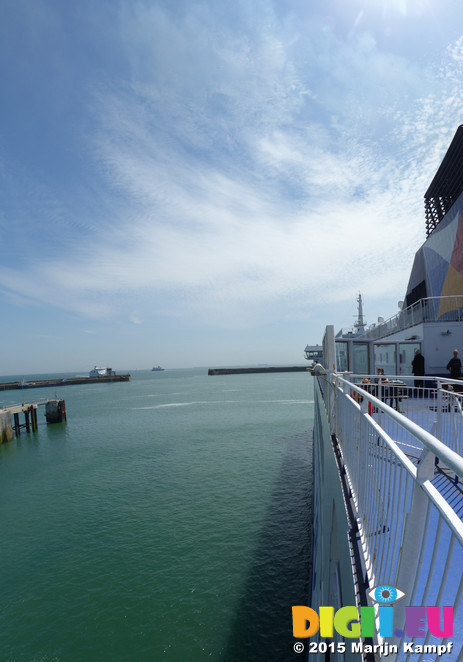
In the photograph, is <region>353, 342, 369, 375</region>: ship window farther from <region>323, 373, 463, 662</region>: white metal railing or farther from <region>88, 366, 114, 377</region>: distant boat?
<region>88, 366, 114, 377</region>: distant boat

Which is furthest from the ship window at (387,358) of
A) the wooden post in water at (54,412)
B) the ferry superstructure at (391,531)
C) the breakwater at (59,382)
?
the breakwater at (59,382)

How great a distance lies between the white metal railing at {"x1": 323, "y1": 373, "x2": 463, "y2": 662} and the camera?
5.12 feet

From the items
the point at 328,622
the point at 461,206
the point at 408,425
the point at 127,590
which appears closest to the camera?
the point at 408,425

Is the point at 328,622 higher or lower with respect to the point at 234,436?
higher

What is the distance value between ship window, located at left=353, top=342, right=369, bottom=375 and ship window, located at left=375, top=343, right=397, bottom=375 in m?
1.39

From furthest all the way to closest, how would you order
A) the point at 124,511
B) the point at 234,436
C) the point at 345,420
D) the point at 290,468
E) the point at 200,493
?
the point at 234,436 < the point at 290,468 < the point at 200,493 < the point at 124,511 < the point at 345,420

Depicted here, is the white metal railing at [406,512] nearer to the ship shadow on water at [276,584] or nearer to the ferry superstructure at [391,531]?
the ferry superstructure at [391,531]

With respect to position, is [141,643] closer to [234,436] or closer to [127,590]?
[127,590]

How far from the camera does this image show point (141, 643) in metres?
7.04

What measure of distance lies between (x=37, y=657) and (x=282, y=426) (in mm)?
24327

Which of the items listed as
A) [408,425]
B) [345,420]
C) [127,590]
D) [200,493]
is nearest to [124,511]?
[200,493]

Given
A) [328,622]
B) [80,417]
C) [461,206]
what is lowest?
[80,417]

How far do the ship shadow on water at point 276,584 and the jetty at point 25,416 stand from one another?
26.1 meters

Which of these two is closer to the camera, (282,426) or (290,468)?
(290,468)
